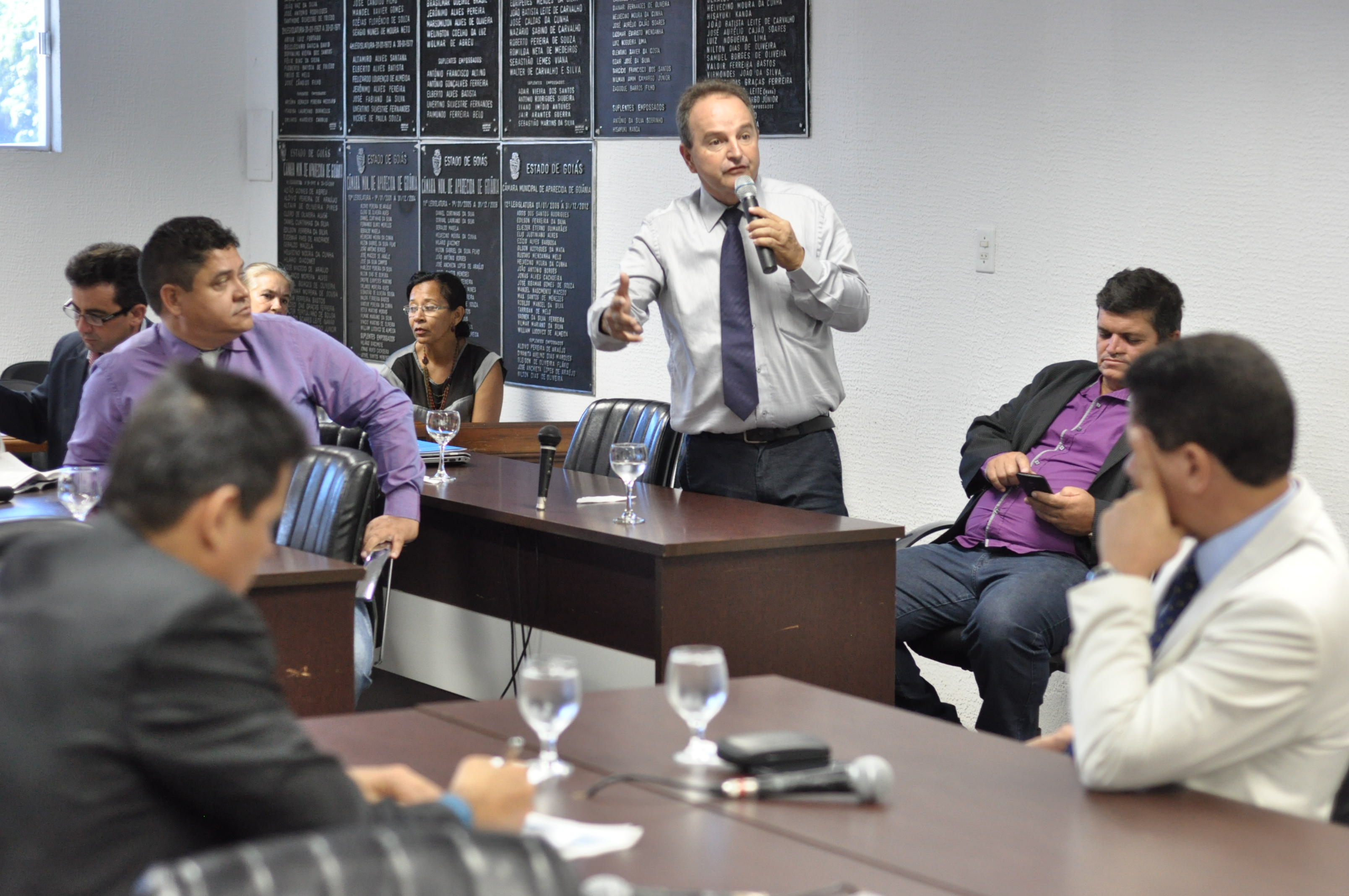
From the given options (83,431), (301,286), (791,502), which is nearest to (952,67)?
(791,502)

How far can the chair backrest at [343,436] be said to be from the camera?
4.62 metres

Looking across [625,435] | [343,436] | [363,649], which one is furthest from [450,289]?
[363,649]

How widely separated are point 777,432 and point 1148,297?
97 cm

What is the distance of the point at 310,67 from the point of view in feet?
23.7

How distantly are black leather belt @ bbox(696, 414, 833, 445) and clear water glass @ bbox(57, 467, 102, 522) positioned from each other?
1.57 m

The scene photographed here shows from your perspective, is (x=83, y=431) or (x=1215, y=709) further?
(x=83, y=431)

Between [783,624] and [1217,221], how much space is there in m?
1.58

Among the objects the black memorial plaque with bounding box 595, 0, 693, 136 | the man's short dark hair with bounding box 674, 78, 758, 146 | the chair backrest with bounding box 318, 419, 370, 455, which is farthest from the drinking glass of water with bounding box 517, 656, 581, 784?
the black memorial plaque with bounding box 595, 0, 693, 136

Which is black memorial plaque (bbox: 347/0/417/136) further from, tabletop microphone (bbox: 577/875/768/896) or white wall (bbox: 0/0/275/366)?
tabletop microphone (bbox: 577/875/768/896)

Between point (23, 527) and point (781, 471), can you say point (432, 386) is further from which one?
point (23, 527)

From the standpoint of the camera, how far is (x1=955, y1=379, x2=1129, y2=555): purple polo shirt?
374 cm

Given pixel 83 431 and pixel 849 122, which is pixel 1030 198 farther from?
pixel 83 431

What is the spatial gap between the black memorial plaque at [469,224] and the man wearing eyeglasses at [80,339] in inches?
Answer: 76.5

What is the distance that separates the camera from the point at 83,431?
140 inches
